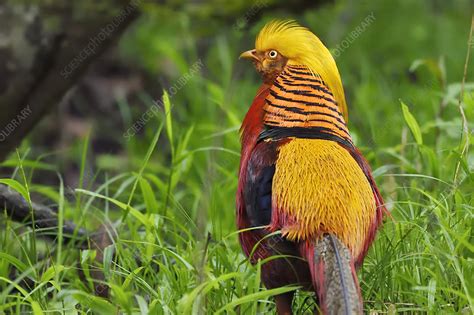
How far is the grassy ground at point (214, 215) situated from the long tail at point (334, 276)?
173 mm

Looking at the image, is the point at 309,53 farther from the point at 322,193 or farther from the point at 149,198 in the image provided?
the point at 149,198

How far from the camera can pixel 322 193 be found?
305cm

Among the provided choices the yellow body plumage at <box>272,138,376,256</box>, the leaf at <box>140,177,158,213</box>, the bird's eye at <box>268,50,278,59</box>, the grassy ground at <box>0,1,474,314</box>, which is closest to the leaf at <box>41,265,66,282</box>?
the grassy ground at <box>0,1,474,314</box>

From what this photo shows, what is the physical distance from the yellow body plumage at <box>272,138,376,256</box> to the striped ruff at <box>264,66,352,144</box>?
0.28 feet

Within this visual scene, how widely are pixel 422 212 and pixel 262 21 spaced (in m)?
2.57

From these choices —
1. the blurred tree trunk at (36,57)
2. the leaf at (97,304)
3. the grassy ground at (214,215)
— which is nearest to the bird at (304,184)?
the grassy ground at (214,215)

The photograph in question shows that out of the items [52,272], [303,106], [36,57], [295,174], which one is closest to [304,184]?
[295,174]

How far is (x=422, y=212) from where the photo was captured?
3.69 m

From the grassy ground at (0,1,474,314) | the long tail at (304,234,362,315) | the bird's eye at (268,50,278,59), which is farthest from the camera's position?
the bird's eye at (268,50,278,59)

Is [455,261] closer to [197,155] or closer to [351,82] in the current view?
[197,155]

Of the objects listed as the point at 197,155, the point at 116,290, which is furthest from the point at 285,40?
the point at 197,155

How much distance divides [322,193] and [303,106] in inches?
14.2

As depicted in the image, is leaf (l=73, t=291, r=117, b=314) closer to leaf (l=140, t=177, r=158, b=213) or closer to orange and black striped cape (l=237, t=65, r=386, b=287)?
orange and black striped cape (l=237, t=65, r=386, b=287)

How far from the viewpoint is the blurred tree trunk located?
A: 454 centimetres
